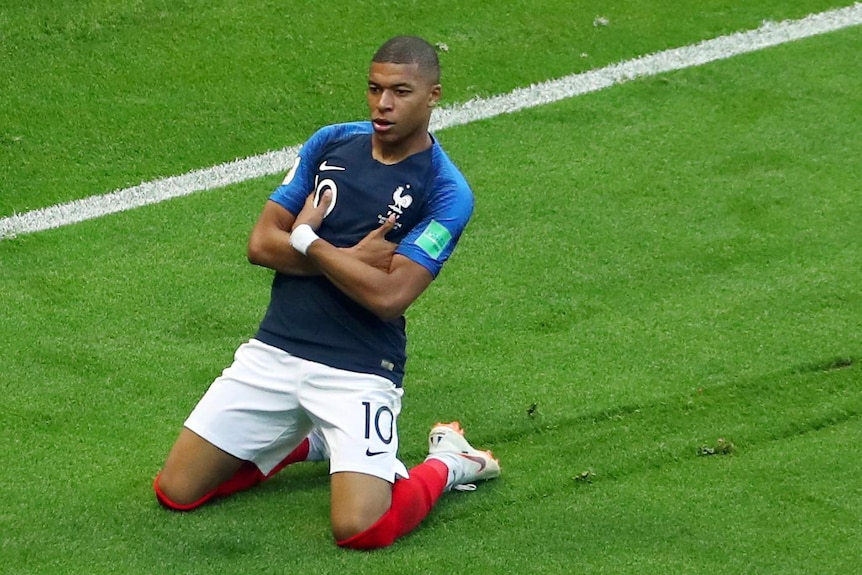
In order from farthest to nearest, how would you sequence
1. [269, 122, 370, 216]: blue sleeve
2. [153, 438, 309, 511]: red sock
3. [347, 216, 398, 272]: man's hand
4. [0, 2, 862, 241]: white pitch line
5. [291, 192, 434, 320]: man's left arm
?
[0, 2, 862, 241]: white pitch line → [269, 122, 370, 216]: blue sleeve → [153, 438, 309, 511]: red sock → [347, 216, 398, 272]: man's hand → [291, 192, 434, 320]: man's left arm

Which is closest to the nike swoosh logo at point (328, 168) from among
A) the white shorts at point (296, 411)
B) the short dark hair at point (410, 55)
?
the short dark hair at point (410, 55)

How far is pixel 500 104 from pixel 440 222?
3001 mm

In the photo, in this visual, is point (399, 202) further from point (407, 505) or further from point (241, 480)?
point (241, 480)

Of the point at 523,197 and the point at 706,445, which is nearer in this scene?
the point at 706,445

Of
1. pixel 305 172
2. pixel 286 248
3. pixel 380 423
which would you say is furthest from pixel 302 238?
pixel 380 423

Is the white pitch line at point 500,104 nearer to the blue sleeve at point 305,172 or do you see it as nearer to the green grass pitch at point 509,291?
the green grass pitch at point 509,291

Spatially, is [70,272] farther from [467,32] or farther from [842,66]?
[842,66]

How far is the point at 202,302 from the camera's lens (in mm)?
5684

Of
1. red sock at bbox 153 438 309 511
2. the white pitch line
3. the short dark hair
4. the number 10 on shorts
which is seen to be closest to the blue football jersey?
the number 10 on shorts

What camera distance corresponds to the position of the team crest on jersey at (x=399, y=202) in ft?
14.6

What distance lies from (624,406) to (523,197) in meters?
1.66

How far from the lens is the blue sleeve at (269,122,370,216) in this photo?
4570 mm

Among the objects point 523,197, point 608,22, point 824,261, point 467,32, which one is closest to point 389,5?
point 467,32

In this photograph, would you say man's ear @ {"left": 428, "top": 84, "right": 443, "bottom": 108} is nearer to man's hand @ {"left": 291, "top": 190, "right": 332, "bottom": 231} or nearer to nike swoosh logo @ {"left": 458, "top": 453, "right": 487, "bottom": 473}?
man's hand @ {"left": 291, "top": 190, "right": 332, "bottom": 231}
